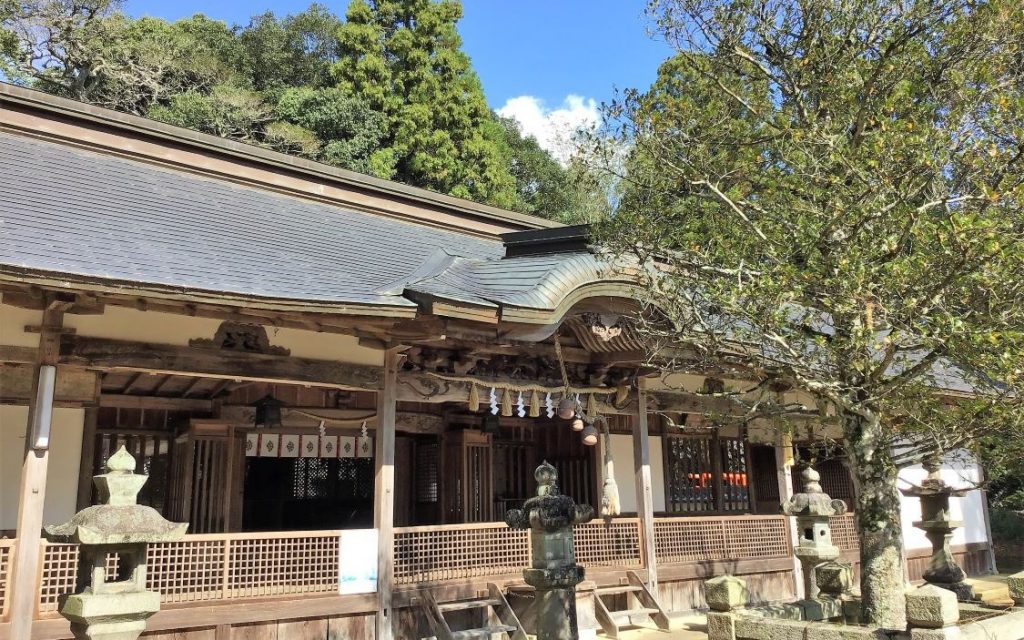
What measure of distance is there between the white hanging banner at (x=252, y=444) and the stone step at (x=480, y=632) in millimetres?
4231

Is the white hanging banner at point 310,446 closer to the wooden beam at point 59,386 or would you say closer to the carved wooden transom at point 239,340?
the wooden beam at point 59,386

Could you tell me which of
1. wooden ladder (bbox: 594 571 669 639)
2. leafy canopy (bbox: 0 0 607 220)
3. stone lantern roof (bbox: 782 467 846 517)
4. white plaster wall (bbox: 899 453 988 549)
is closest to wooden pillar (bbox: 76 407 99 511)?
wooden ladder (bbox: 594 571 669 639)

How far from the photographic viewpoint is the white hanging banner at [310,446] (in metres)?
11.6

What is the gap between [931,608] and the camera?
21.6 feet

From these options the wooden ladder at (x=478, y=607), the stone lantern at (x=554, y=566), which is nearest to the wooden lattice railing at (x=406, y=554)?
the wooden ladder at (x=478, y=607)

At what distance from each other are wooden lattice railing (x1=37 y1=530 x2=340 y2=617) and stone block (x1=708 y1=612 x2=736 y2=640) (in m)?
4.03

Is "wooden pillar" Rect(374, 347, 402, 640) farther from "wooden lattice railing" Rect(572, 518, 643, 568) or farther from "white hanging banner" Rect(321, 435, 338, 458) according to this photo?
"white hanging banner" Rect(321, 435, 338, 458)

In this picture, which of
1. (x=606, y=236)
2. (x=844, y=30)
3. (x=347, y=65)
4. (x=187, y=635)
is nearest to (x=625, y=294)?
(x=606, y=236)

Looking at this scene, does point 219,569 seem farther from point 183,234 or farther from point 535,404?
point 535,404

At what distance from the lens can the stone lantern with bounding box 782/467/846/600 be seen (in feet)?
35.4

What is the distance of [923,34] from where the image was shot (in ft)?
22.2

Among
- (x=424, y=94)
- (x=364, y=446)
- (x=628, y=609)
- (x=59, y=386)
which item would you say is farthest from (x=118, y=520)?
(x=424, y=94)

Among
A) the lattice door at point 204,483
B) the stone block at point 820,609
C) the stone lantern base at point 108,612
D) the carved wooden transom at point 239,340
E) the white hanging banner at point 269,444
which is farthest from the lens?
the white hanging banner at point 269,444

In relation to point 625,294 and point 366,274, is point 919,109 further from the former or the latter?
point 366,274
